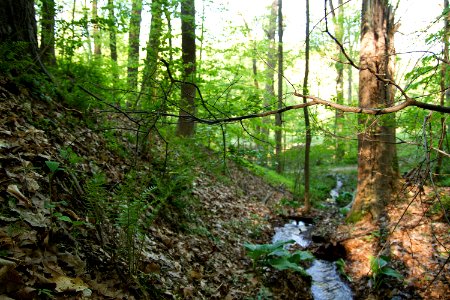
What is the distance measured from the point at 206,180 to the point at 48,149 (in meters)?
4.23

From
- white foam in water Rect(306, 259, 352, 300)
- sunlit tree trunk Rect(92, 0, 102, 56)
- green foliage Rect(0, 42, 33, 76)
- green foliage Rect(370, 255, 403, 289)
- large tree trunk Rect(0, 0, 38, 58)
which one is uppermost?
sunlit tree trunk Rect(92, 0, 102, 56)

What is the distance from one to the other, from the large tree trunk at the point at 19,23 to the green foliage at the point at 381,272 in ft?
18.4

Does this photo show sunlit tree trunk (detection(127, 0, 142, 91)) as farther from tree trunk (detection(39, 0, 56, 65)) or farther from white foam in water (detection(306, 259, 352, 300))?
white foam in water (detection(306, 259, 352, 300))

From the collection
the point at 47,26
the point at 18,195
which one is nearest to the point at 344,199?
the point at 47,26

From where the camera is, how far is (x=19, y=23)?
4.66 metres

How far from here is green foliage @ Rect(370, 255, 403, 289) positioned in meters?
4.14

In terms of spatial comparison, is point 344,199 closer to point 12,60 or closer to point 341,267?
point 341,267

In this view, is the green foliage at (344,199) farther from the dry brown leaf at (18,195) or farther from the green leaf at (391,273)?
the dry brown leaf at (18,195)

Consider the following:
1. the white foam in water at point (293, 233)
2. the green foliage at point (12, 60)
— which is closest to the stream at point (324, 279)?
the white foam in water at point (293, 233)

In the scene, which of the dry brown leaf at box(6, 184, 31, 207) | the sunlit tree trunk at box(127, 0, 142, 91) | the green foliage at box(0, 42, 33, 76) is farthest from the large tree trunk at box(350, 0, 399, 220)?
the green foliage at box(0, 42, 33, 76)

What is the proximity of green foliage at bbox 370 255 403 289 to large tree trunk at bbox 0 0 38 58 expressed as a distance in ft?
18.4

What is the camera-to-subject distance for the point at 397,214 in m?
5.71

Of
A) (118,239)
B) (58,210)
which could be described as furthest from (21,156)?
(118,239)

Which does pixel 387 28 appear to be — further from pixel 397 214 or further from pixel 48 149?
pixel 48 149
